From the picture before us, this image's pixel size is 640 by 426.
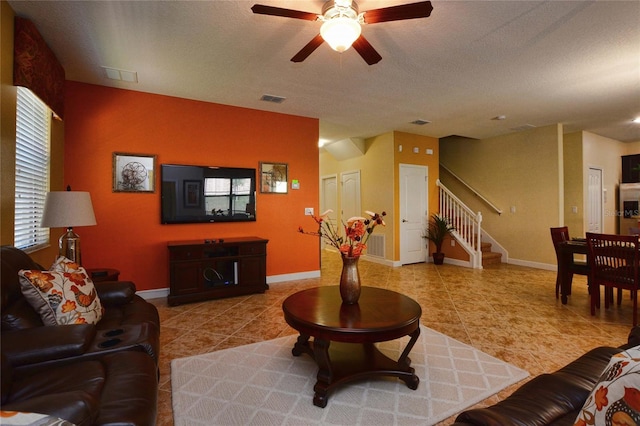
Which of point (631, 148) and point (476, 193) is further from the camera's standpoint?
point (631, 148)

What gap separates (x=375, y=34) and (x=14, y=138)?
3053mm

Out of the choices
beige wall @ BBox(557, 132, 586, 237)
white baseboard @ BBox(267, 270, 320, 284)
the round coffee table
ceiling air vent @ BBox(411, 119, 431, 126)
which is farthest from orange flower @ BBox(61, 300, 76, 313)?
beige wall @ BBox(557, 132, 586, 237)

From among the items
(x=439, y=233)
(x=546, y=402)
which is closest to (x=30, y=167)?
(x=546, y=402)

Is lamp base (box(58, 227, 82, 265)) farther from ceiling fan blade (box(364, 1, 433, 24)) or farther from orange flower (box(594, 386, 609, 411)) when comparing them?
orange flower (box(594, 386, 609, 411))

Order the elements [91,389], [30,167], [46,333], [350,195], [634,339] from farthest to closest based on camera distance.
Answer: [350,195], [30,167], [46,333], [634,339], [91,389]

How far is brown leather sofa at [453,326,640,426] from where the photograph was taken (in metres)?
0.96

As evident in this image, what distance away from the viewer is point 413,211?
22.1ft

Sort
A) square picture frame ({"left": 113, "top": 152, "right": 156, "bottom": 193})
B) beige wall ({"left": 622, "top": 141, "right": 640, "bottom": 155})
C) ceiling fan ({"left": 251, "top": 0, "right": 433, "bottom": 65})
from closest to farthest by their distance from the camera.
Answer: ceiling fan ({"left": 251, "top": 0, "right": 433, "bottom": 65})
square picture frame ({"left": 113, "top": 152, "right": 156, "bottom": 193})
beige wall ({"left": 622, "top": 141, "right": 640, "bottom": 155})

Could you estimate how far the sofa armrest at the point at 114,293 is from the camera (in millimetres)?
2340

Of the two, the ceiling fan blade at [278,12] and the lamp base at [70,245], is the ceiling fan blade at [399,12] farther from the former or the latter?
the lamp base at [70,245]

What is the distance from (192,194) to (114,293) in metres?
2.24

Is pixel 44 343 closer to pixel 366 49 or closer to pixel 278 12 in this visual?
pixel 278 12

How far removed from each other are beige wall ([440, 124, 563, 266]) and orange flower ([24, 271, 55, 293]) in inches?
288

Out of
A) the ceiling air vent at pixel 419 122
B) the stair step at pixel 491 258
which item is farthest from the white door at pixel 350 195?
the stair step at pixel 491 258
